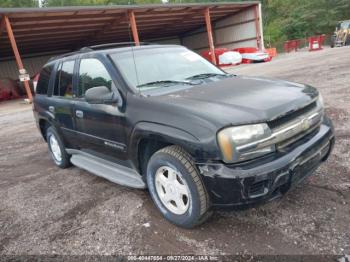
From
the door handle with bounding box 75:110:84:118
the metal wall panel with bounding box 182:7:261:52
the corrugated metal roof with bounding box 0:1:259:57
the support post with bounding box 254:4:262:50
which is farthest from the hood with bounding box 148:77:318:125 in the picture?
the metal wall panel with bounding box 182:7:261:52

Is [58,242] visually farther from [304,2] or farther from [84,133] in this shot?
[304,2]

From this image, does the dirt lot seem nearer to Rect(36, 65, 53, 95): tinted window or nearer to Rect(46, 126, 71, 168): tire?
Rect(46, 126, 71, 168): tire

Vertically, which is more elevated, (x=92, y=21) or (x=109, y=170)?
(x=92, y=21)

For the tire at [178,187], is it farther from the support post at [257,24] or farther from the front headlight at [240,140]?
the support post at [257,24]

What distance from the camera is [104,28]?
22828mm

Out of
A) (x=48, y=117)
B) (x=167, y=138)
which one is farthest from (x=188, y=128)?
(x=48, y=117)

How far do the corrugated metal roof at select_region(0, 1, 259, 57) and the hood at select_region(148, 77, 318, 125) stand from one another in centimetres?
1443

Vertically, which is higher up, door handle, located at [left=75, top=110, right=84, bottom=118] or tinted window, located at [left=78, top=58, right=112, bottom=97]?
tinted window, located at [left=78, top=58, right=112, bottom=97]

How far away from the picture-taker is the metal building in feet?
55.3

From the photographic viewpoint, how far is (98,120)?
3848 mm

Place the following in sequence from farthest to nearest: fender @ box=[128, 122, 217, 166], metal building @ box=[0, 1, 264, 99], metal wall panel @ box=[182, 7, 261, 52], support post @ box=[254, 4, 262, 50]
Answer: metal wall panel @ box=[182, 7, 261, 52]
support post @ box=[254, 4, 262, 50]
metal building @ box=[0, 1, 264, 99]
fender @ box=[128, 122, 217, 166]

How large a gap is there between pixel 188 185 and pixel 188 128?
501 millimetres

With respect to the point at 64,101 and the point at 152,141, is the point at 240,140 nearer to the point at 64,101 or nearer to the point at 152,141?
the point at 152,141

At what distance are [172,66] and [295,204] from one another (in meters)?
2.09
